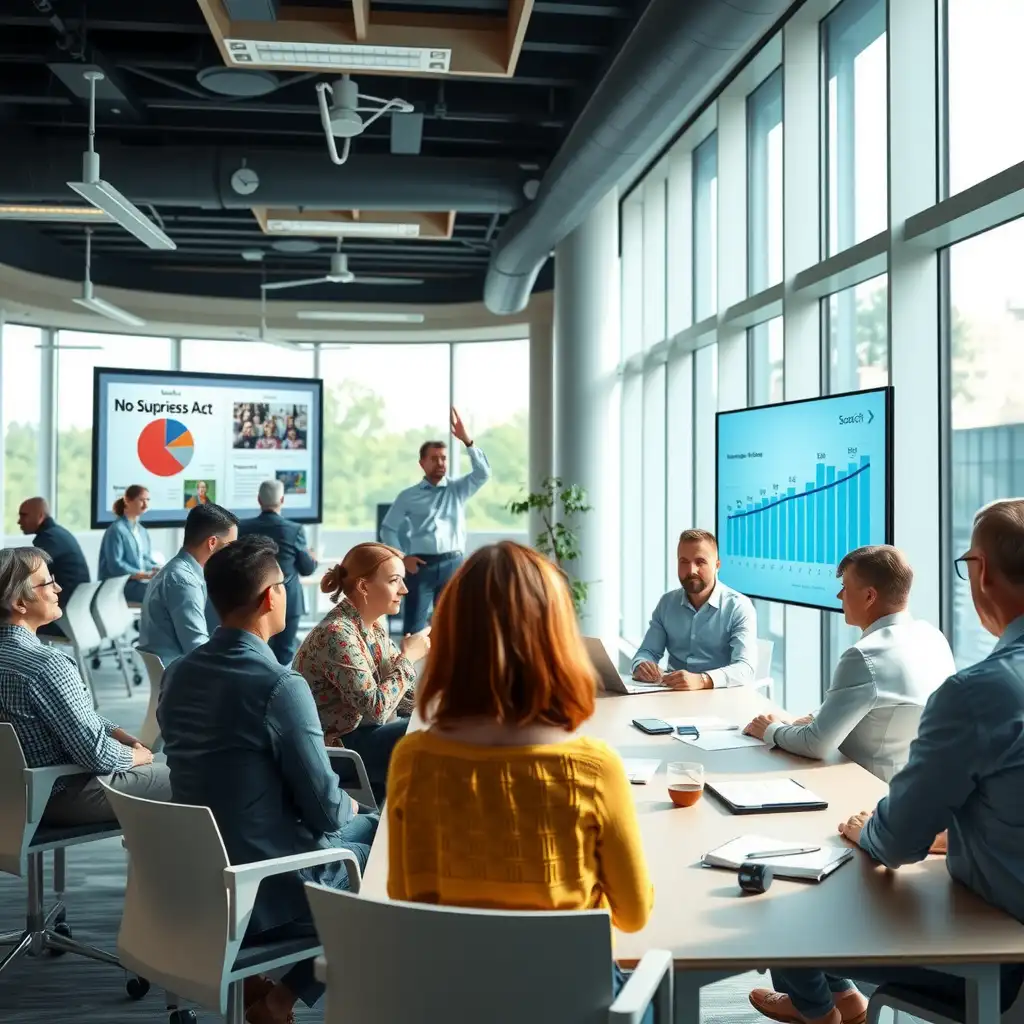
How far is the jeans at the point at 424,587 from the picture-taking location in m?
8.24

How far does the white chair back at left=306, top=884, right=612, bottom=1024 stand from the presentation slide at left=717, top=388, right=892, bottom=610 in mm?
2675

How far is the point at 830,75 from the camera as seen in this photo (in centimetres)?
496

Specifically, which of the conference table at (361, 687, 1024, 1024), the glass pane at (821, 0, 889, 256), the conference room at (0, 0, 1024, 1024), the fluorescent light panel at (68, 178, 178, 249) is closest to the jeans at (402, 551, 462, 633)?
the conference room at (0, 0, 1024, 1024)

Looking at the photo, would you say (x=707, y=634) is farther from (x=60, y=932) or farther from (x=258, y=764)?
(x=60, y=932)

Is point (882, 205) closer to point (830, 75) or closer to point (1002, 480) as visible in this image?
point (830, 75)

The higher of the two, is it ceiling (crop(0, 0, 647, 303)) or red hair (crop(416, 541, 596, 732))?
ceiling (crop(0, 0, 647, 303))

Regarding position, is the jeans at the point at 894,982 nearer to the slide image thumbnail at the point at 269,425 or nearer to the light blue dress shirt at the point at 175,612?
the light blue dress shirt at the point at 175,612

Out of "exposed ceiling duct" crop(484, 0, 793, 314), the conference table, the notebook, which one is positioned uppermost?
"exposed ceiling duct" crop(484, 0, 793, 314)

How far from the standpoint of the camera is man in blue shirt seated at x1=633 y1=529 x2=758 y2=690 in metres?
4.52

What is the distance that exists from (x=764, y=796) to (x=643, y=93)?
10.4ft

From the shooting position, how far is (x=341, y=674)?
3594mm

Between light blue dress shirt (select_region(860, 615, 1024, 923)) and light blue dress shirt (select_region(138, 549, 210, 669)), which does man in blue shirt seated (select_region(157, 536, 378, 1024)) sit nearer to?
light blue dress shirt (select_region(860, 615, 1024, 923))

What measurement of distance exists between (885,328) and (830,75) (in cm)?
136

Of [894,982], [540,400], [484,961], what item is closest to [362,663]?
[894,982]
